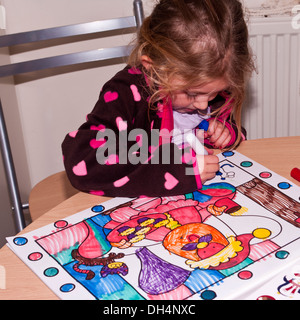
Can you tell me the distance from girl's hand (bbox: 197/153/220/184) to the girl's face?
0.10 m

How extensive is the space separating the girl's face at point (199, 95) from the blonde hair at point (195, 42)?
0.04ft

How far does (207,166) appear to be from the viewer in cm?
89

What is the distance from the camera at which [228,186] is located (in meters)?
0.87

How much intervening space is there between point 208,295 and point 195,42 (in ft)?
1.48

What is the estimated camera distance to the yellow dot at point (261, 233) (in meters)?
0.74

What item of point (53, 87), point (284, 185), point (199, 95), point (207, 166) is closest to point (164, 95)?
point (199, 95)

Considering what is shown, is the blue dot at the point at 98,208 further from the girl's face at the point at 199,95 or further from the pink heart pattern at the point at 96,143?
the girl's face at the point at 199,95

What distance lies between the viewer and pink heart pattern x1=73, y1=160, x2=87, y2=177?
2.94 feet

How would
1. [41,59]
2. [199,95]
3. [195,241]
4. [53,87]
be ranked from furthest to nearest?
[53,87] → [41,59] → [199,95] → [195,241]

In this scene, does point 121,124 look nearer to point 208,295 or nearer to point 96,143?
point 96,143

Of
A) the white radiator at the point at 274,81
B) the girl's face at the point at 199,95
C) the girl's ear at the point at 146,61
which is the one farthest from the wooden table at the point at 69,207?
the white radiator at the point at 274,81

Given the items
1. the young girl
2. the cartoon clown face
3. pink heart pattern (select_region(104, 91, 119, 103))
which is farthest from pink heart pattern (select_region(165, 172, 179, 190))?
pink heart pattern (select_region(104, 91, 119, 103))
